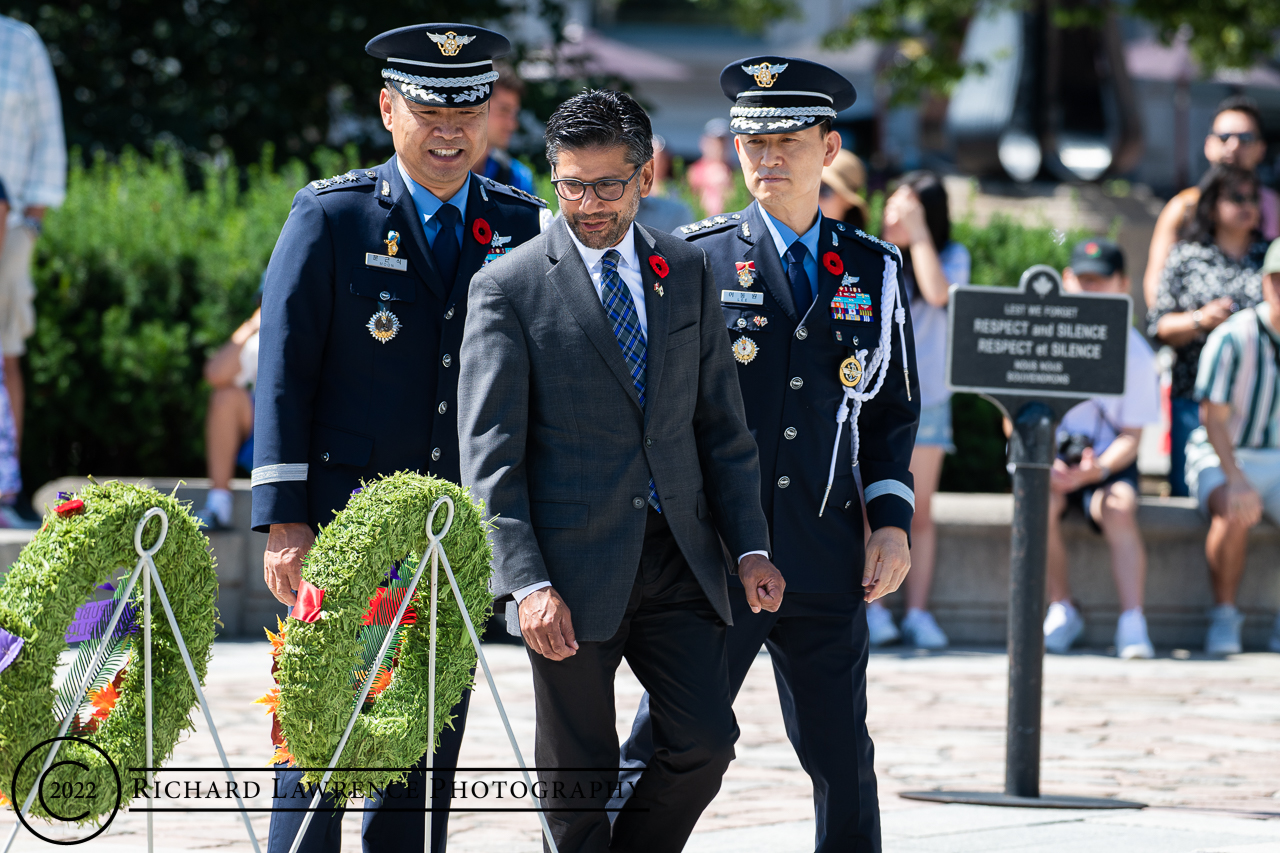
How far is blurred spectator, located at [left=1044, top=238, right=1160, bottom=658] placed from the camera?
28.1 feet

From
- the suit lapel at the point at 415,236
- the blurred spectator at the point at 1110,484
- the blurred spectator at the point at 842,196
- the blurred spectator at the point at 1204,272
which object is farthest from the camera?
the blurred spectator at the point at 1204,272

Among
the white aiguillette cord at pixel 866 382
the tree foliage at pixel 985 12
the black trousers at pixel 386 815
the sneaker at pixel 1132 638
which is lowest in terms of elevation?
the sneaker at pixel 1132 638

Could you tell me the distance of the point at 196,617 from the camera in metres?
3.58

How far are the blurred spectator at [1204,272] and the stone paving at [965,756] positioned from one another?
157 cm

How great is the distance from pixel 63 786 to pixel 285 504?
90 centimetres

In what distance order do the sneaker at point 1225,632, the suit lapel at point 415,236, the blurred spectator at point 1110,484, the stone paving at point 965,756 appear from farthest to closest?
1. the sneaker at point 1225,632
2. the blurred spectator at point 1110,484
3. the stone paving at point 965,756
4. the suit lapel at point 415,236

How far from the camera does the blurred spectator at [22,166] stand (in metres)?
8.30

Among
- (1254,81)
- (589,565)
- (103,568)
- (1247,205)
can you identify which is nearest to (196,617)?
(103,568)

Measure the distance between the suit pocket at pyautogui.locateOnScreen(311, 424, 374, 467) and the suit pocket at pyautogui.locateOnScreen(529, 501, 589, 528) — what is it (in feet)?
1.68

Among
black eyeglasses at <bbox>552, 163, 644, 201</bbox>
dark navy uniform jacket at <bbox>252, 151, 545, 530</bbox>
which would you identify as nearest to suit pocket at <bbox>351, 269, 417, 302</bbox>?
dark navy uniform jacket at <bbox>252, 151, 545, 530</bbox>

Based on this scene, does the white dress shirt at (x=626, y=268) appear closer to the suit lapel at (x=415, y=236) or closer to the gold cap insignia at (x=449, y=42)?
the suit lapel at (x=415, y=236)

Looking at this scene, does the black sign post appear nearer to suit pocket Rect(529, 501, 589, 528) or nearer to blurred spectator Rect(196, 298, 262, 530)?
suit pocket Rect(529, 501, 589, 528)

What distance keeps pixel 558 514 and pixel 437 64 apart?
116cm

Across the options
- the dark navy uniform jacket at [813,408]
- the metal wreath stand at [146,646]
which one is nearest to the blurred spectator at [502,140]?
the dark navy uniform jacket at [813,408]
